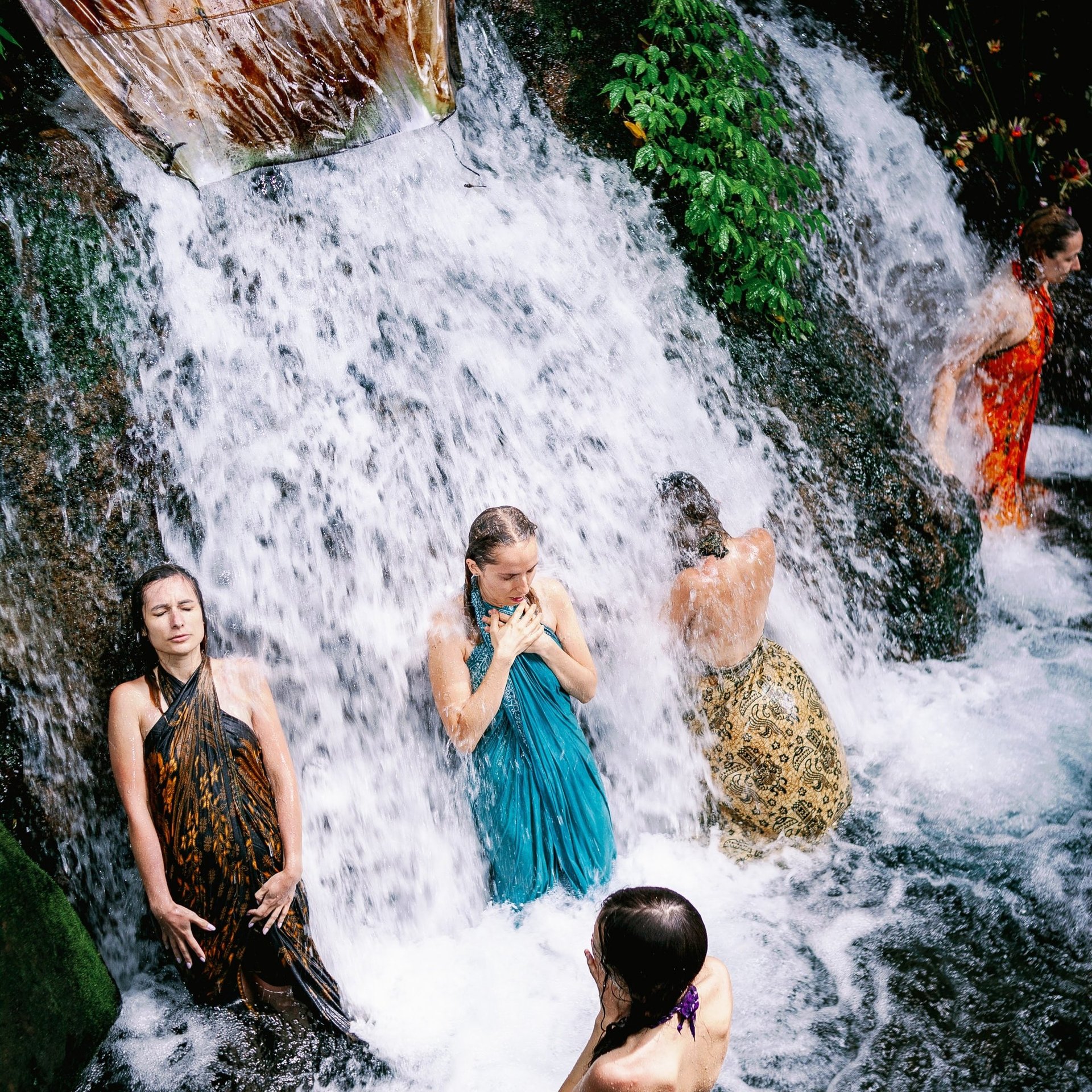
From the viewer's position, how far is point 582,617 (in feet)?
15.4

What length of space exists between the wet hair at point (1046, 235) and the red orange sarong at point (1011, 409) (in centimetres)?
8

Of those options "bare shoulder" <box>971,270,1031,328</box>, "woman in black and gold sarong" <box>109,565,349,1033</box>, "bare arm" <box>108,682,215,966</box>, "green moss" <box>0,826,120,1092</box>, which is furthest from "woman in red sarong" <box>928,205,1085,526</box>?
"green moss" <box>0,826,120,1092</box>

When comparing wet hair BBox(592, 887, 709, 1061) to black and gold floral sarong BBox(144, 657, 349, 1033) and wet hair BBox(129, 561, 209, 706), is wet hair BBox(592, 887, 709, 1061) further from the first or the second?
wet hair BBox(129, 561, 209, 706)

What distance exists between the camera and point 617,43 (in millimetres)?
6039

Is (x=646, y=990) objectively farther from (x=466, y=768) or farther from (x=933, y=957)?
(x=933, y=957)

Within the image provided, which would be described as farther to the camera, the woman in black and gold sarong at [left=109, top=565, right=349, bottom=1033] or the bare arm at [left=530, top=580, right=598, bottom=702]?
the bare arm at [left=530, top=580, right=598, bottom=702]

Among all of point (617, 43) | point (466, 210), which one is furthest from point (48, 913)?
point (617, 43)

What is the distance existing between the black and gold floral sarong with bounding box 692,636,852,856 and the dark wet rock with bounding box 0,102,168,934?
2.35 metres

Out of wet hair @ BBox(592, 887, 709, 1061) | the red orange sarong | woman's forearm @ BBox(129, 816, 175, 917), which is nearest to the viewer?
wet hair @ BBox(592, 887, 709, 1061)

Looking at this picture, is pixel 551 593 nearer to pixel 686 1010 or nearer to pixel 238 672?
pixel 238 672

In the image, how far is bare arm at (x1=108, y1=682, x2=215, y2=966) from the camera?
3201mm

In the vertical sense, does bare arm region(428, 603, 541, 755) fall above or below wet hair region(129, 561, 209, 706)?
below

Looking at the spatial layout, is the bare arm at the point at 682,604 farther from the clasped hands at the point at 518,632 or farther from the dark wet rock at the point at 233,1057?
the dark wet rock at the point at 233,1057

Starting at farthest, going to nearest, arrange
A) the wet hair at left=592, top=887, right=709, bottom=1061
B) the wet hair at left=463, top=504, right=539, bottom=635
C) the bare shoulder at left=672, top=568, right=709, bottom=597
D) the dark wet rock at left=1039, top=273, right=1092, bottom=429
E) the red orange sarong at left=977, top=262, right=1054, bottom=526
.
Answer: the dark wet rock at left=1039, top=273, right=1092, bottom=429 → the red orange sarong at left=977, top=262, right=1054, bottom=526 → the bare shoulder at left=672, top=568, right=709, bottom=597 → the wet hair at left=463, top=504, right=539, bottom=635 → the wet hair at left=592, top=887, right=709, bottom=1061
